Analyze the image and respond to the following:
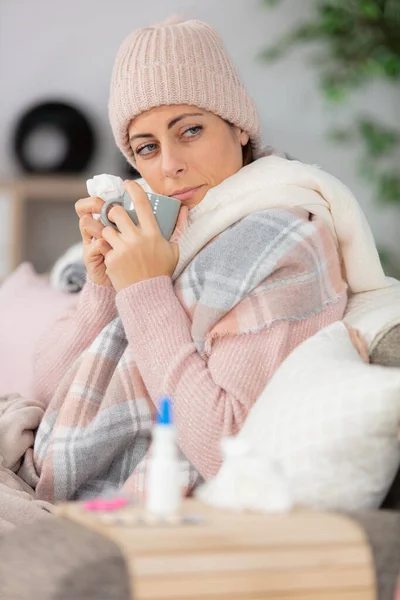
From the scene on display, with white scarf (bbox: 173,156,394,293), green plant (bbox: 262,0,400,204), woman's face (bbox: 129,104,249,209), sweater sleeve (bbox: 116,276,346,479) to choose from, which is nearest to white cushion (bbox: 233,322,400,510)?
sweater sleeve (bbox: 116,276,346,479)

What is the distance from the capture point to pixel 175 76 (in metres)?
1.70

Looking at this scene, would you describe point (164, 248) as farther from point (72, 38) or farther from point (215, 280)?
point (72, 38)

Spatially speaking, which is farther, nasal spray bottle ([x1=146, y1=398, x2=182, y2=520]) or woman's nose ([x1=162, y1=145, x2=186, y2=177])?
woman's nose ([x1=162, y1=145, x2=186, y2=177])

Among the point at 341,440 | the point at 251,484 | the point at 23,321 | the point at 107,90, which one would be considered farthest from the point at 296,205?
the point at 107,90

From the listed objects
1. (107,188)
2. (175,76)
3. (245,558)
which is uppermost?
(175,76)

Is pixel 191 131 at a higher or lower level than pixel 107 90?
higher

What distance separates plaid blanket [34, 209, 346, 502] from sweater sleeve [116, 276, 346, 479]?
0.03 meters

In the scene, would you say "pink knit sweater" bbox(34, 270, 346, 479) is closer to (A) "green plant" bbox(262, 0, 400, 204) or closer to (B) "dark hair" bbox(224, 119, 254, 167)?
(B) "dark hair" bbox(224, 119, 254, 167)

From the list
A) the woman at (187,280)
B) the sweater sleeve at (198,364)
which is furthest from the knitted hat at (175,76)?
the sweater sleeve at (198,364)

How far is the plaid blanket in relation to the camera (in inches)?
58.2

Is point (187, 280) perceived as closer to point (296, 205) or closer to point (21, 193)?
point (296, 205)

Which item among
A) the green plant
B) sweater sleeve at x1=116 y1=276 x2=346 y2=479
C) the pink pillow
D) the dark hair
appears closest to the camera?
sweater sleeve at x1=116 y1=276 x2=346 y2=479

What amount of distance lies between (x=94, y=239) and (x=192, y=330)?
0.28 m

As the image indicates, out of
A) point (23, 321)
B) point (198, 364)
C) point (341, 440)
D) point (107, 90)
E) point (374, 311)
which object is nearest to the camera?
point (341, 440)
